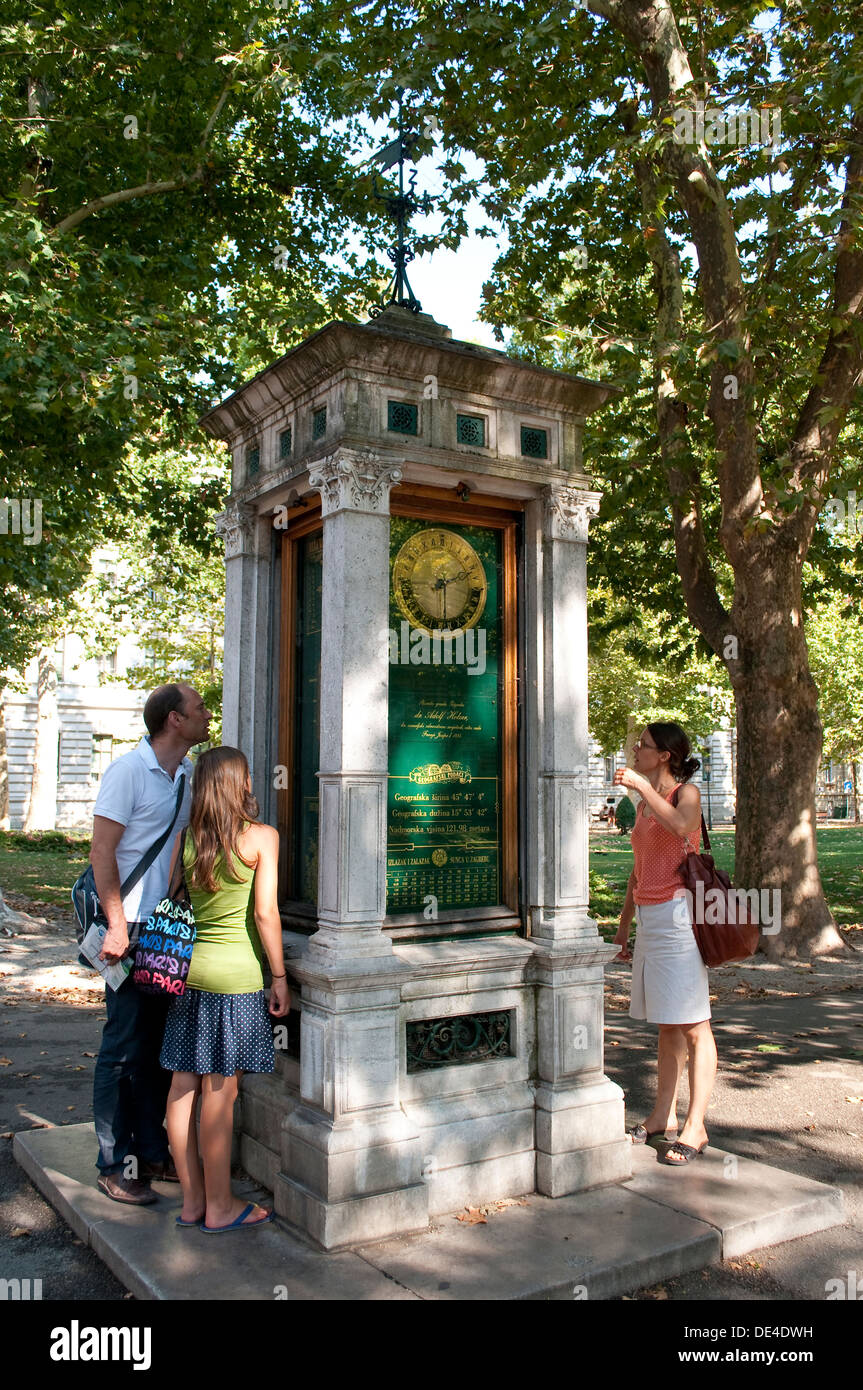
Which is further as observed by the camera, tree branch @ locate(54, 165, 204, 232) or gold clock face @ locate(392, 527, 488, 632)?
tree branch @ locate(54, 165, 204, 232)

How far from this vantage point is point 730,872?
59.5 feet

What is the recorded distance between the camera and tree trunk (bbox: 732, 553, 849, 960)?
10781mm

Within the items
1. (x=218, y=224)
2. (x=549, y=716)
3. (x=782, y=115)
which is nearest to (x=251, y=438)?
(x=549, y=716)

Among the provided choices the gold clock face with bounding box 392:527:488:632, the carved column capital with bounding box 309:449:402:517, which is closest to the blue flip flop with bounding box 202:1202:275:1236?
the gold clock face with bounding box 392:527:488:632

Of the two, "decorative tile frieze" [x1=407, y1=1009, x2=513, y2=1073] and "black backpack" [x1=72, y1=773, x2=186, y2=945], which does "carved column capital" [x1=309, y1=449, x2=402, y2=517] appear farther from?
"decorative tile frieze" [x1=407, y1=1009, x2=513, y2=1073]

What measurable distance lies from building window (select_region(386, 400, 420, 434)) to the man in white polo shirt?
1509 mm

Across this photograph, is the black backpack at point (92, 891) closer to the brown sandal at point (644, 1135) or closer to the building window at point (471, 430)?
the building window at point (471, 430)

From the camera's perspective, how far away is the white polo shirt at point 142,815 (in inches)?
172

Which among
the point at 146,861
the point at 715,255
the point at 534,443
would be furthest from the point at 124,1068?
the point at 715,255

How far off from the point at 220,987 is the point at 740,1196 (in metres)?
2.42

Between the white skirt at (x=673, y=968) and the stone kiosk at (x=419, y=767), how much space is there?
0.86 ft

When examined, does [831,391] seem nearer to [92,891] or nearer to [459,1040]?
[459,1040]

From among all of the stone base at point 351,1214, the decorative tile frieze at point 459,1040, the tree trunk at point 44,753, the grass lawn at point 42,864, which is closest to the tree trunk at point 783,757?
the decorative tile frieze at point 459,1040

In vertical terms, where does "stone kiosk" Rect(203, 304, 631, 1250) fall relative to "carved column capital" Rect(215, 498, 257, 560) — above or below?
Answer: below
